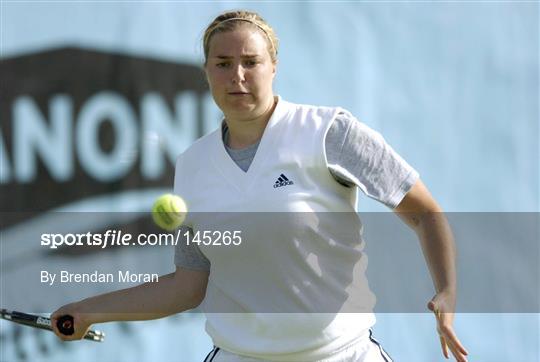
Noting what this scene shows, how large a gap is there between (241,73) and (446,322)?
2.40 feet

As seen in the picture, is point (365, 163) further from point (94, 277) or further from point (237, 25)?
point (94, 277)

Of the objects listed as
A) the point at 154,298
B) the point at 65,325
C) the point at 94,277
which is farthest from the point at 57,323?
the point at 94,277

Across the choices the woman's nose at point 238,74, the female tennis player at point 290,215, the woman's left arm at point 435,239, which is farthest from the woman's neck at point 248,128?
the woman's left arm at point 435,239

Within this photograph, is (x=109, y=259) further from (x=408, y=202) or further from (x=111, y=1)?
(x=408, y=202)

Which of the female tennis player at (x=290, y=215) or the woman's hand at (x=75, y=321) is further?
the woman's hand at (x=75, y=321)

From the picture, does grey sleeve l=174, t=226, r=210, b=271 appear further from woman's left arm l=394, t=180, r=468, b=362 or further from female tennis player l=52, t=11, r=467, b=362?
woman's left arm l=394, t=180, r=468, b=362

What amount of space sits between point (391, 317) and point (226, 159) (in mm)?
1669

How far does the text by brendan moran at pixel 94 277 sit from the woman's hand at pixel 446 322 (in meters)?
1.70

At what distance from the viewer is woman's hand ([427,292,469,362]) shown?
95.9 inches

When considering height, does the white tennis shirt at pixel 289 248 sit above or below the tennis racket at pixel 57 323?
above

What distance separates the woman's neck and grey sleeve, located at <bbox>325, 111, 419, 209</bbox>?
180mm

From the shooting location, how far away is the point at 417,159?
13.4 ft

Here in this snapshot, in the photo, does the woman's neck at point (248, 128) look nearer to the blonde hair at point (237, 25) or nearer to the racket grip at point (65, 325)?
the blonde hair at point (237, 25)

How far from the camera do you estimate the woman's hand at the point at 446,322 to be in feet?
7.99
